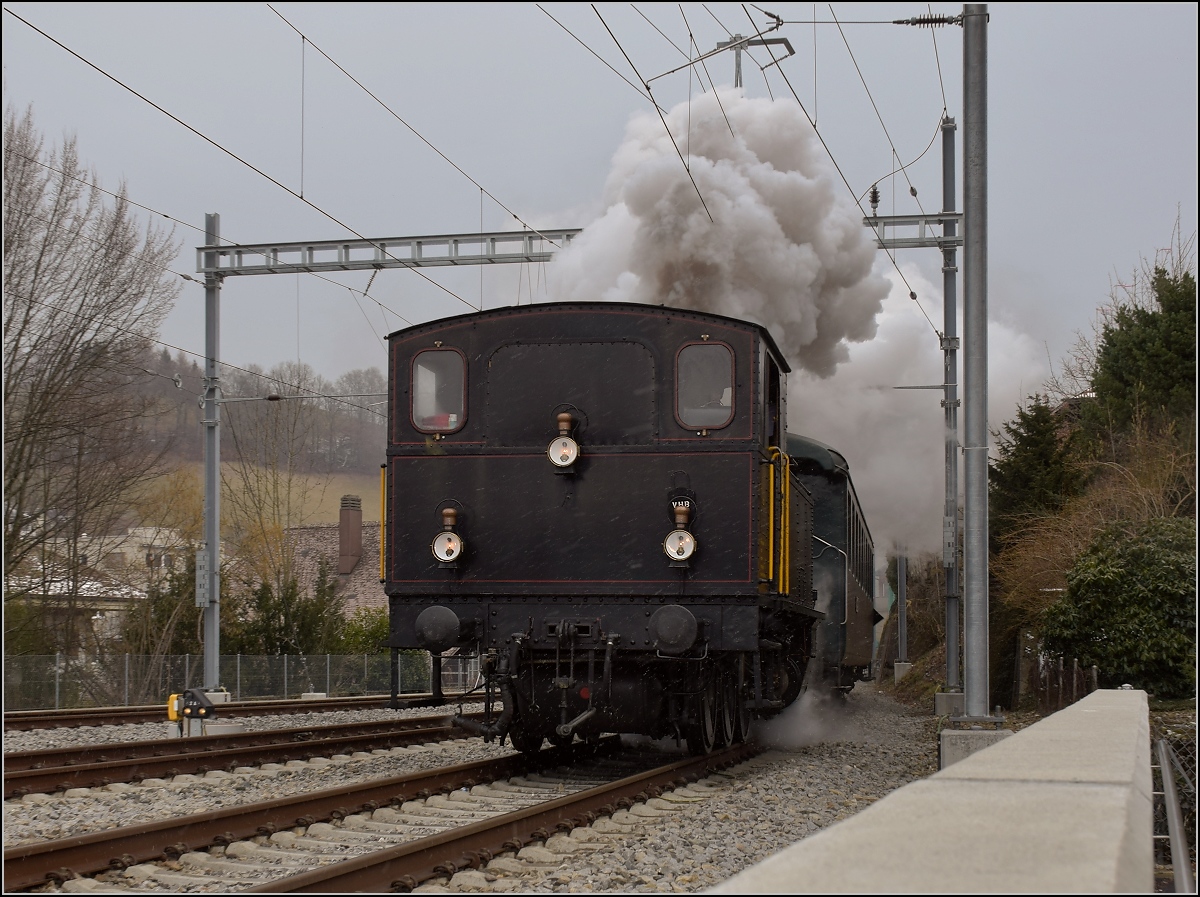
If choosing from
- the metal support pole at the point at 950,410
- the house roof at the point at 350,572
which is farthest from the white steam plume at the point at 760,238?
the house roof at the point at 350,572

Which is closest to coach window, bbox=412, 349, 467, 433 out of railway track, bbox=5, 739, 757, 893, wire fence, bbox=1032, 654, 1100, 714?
railway track, bbox=5, 739, 757, 893

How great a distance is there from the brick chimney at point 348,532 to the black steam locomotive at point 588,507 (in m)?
45.7

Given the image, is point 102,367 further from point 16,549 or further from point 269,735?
point 269,735

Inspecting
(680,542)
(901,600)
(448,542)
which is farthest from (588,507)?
(901,600)

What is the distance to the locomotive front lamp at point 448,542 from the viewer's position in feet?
33.1

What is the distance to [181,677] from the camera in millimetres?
29000

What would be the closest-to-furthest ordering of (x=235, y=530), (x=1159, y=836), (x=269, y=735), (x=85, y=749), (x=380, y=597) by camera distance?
(x=1159, y=836) < (x=85, y=749) < (x=269, y=735) < (x=235, y=530) < (x=380, y=597)

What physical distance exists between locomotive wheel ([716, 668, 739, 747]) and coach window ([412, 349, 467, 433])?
11.0ft

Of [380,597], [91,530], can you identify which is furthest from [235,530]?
[91,530]

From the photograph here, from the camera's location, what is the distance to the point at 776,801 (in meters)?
9.38

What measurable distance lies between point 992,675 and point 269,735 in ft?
47.2

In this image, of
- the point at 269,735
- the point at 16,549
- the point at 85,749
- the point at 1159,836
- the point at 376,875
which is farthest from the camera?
the point at 16,549

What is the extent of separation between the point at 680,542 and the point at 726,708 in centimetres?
277

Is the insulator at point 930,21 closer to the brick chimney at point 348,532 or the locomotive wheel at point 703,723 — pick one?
the locomotive wheel at point 703,723
